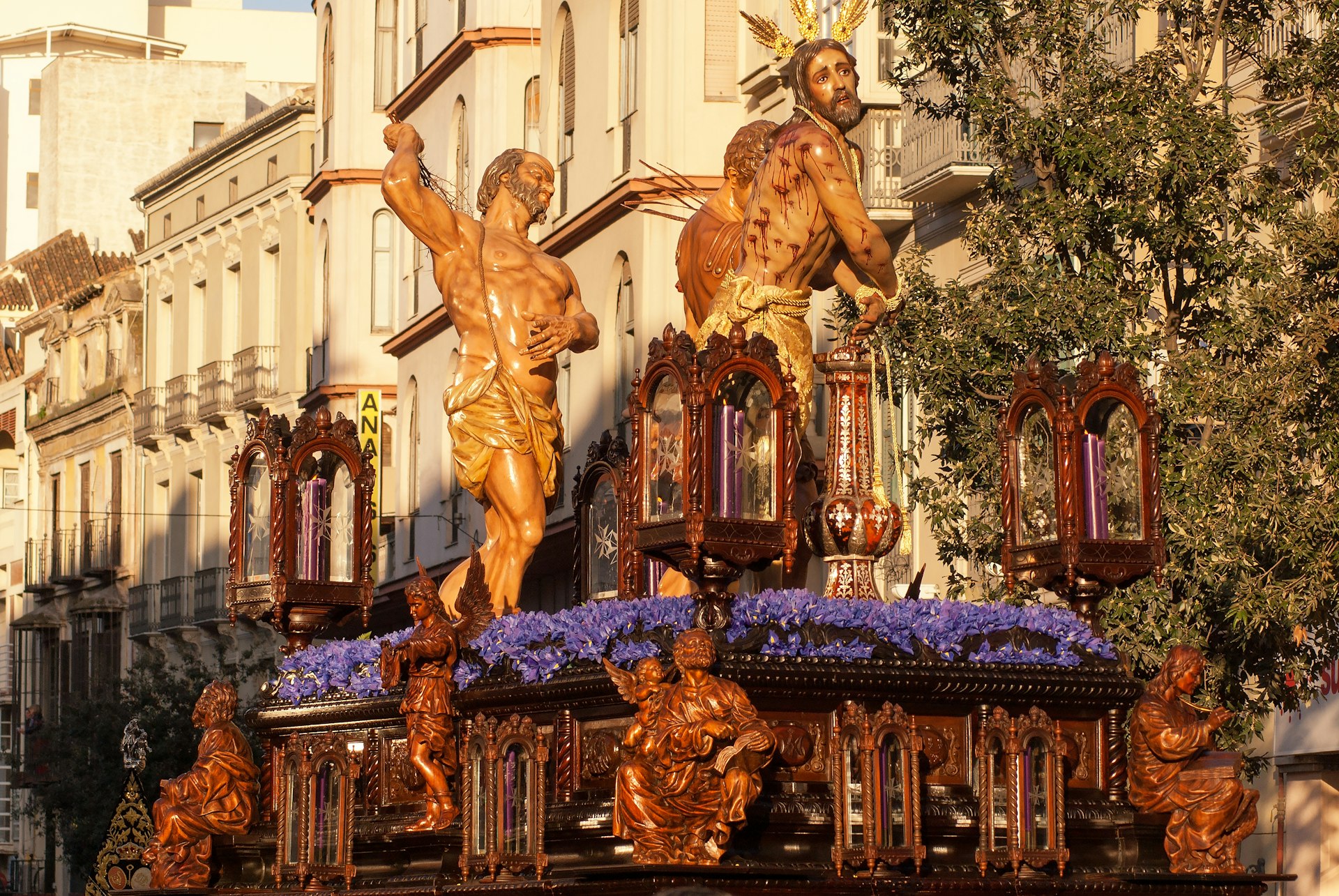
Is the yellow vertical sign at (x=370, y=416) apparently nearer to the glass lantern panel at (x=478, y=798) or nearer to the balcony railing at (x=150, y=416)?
the balcony railing at (x=150, y=416)

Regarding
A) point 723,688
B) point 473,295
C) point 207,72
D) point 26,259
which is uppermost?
point 207,72

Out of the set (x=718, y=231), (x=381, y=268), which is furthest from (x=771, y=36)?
(x=381, y=268)

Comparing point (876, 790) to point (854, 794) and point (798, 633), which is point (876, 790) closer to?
point (854, 794)

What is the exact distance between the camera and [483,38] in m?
35.7


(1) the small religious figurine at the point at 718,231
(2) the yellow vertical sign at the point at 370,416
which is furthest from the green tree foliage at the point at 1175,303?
(2) the yellow vertical sign at the point at 370,416

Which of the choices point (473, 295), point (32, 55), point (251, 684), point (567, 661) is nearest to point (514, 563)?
point (473, 295)

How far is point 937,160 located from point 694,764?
678 inches

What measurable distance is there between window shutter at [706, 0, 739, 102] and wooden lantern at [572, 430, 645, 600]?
15864mm

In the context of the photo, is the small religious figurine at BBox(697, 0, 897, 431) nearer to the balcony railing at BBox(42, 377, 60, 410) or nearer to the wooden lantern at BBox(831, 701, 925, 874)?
the wooden lantern at BBox(831, 701, 925, 874)

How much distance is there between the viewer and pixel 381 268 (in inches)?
1698

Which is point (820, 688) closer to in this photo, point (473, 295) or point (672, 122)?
point (473, 295)

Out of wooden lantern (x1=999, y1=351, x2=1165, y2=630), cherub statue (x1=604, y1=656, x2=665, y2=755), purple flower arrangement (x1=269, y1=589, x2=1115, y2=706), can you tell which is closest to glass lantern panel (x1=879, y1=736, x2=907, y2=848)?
purple flower arrangement (x1=269, y1=589, x2=1115, y2=706)

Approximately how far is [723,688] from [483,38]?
86.6 feet

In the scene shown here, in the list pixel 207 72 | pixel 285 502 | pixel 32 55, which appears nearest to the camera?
pixel 285 502
